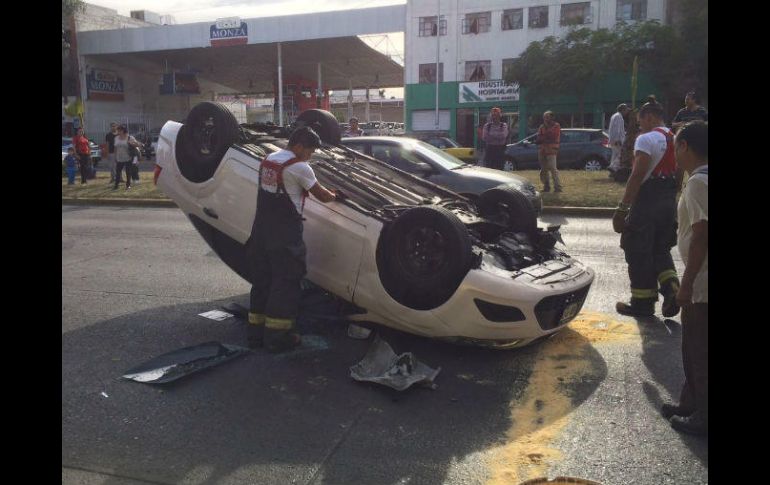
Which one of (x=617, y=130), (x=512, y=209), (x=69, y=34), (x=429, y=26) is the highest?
(x=429, y=26)

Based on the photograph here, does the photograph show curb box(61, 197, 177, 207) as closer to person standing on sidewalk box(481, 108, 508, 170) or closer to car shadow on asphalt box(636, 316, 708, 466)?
person standing on sidewalk box(481, 108, 508, 170)

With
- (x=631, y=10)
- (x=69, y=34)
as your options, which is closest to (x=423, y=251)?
(x=631, y=10)

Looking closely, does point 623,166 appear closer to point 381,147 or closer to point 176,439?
point 381,147

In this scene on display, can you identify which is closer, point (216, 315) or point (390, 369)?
point (390, 369)

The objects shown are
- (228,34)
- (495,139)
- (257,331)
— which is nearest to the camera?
(257,331)

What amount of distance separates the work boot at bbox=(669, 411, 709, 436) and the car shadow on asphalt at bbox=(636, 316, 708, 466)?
29 millimetres

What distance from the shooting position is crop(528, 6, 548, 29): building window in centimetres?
3603

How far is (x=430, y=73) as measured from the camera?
38469 millimetres

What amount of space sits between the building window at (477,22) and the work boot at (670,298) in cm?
3475

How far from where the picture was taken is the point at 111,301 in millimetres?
6055

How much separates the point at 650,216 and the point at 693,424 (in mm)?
2311

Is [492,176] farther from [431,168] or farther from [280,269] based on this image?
[280,269]
